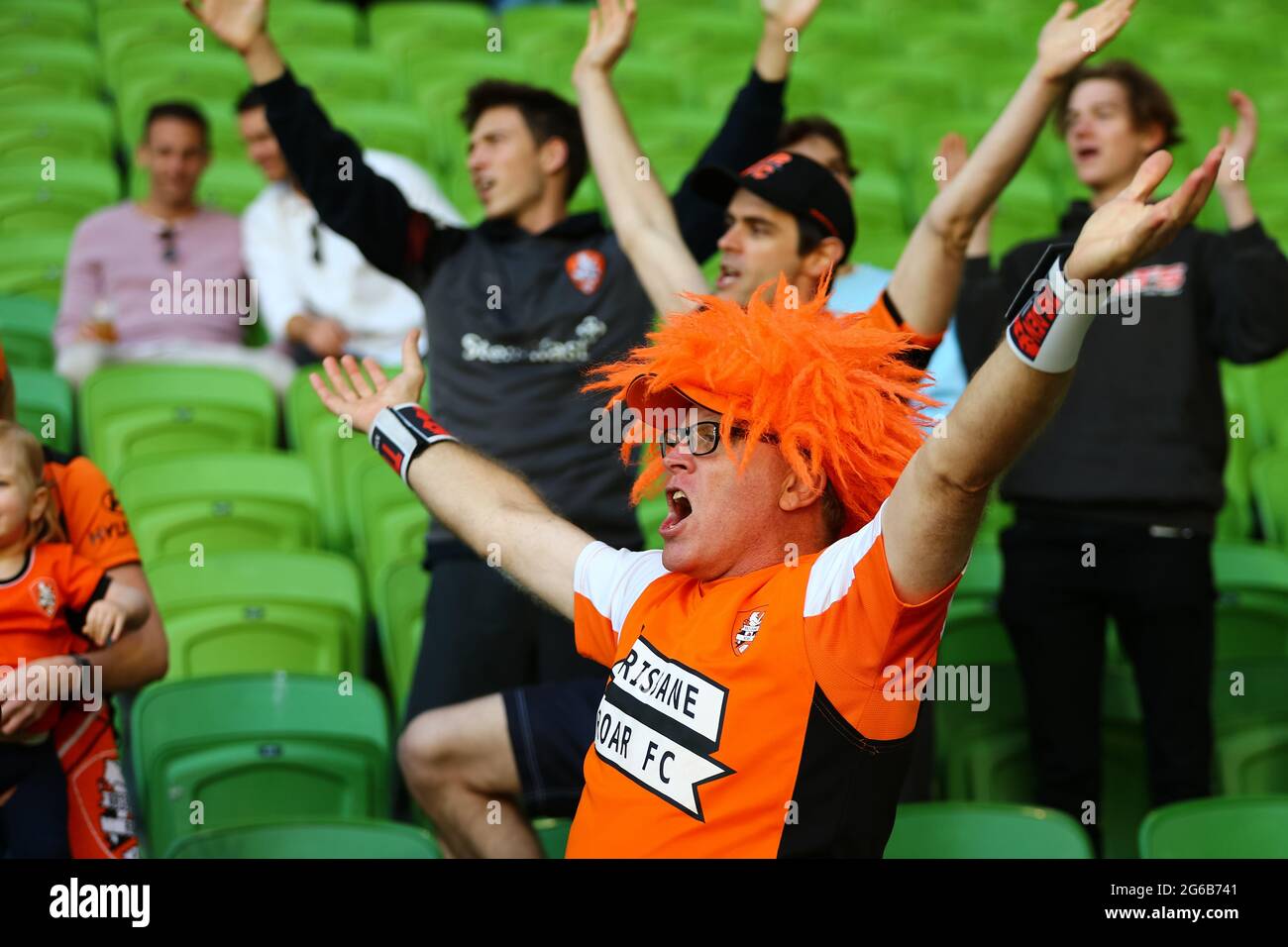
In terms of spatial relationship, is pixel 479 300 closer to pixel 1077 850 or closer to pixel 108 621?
pixel 108 621

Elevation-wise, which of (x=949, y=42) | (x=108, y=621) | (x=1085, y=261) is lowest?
(x=108, y=621)

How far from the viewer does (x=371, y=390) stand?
111 inches

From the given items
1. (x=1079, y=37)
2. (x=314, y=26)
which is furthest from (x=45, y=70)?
(x=1079, y=37)

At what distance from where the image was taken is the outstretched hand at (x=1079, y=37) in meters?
2.79

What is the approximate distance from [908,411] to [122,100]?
5.80m

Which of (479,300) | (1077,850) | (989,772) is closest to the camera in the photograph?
(1077,850)

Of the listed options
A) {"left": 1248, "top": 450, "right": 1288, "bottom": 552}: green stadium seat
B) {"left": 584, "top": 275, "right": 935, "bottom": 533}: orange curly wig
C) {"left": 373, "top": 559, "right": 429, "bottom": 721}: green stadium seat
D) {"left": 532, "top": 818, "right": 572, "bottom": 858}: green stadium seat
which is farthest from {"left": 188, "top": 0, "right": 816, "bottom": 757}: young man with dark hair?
{"left": 1248, "top": 450, "right": 1288, "bottom": 552}: green stadium seat

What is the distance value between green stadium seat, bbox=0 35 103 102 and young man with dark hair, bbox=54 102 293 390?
1.65 metres

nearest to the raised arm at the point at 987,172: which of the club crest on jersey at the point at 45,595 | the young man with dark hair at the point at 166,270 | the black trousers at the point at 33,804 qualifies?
the club crest on jersey at the point at 45,595

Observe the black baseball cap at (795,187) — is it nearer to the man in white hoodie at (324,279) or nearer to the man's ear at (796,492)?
the man's ear at (796,492)

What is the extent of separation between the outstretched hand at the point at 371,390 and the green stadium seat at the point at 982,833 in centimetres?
124

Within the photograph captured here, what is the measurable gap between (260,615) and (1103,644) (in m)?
2.10

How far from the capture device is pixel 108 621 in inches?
116
